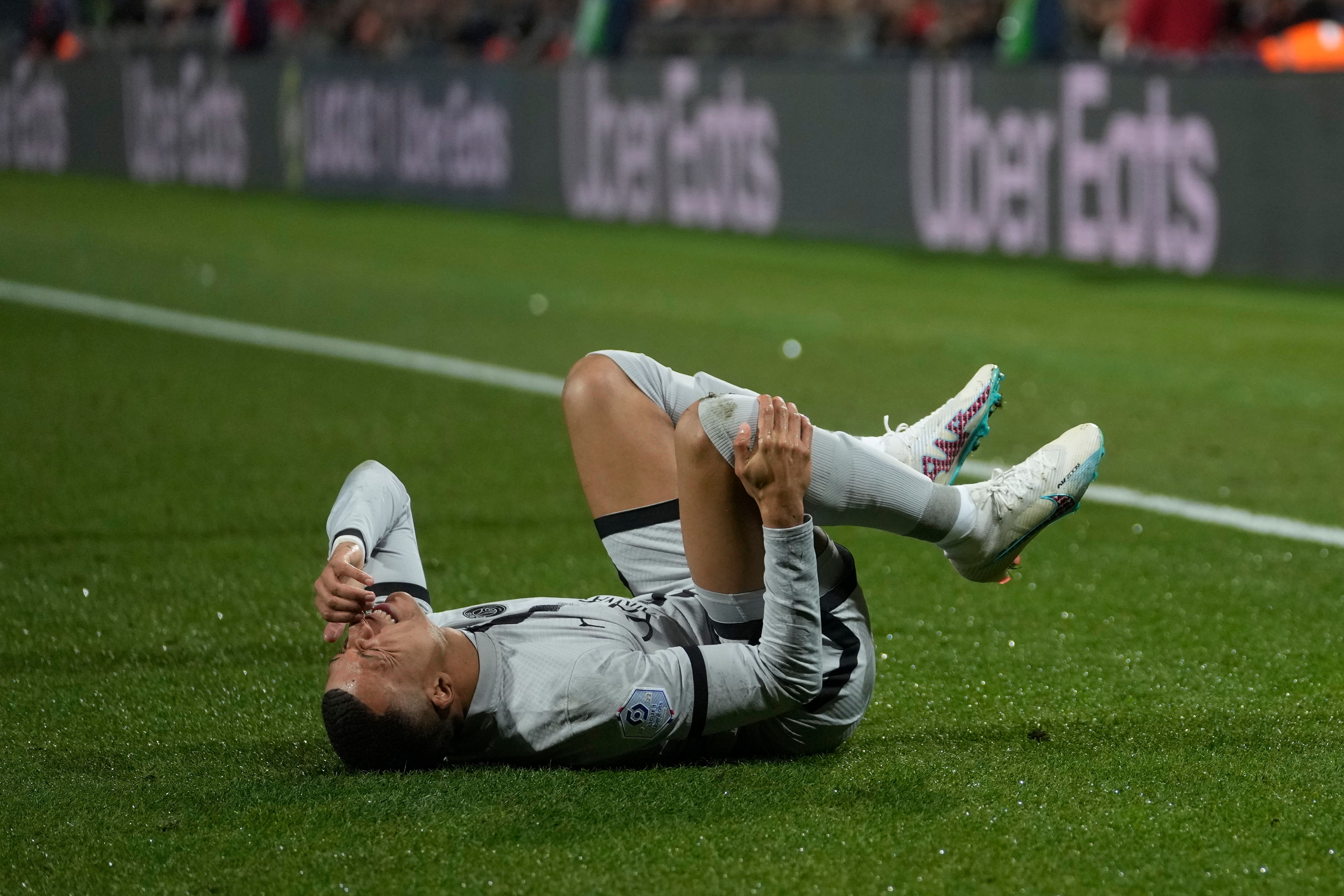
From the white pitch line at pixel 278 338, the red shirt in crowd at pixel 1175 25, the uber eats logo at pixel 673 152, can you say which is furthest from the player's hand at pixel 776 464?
the uber eats logo at pixel 673 152

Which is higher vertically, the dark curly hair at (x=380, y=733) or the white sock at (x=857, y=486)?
the white sock at (x=857, y=486)

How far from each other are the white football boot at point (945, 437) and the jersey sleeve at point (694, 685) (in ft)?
2.28

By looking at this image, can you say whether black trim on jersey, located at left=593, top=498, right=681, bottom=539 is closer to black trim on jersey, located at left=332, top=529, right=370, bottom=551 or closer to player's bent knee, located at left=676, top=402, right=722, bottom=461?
player's bent knee, located at left=676, top=402, right=722, bottom=461

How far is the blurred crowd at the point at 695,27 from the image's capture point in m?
A: 14.1

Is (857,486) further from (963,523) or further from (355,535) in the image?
(355,535)

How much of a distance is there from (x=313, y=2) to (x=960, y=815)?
2861 centimetres

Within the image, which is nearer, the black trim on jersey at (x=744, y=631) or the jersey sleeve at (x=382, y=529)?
the black trim on jersey at (x=744, y=631)

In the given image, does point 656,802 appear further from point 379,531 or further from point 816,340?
point 816,340

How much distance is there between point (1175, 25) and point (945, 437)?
10.8m

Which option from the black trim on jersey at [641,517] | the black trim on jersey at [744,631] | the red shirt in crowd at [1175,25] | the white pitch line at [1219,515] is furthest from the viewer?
the red shirt in crowd at [1175,25]

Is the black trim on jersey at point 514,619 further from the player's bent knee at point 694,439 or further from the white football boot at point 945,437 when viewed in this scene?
the white football boot at point 945,437

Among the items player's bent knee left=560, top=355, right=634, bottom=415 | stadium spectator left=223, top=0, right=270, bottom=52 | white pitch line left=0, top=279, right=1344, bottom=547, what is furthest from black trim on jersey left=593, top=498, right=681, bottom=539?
stadium spectator left=223, top=0, right=270, bottom=52

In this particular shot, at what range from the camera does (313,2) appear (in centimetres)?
3034

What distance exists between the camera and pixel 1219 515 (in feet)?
19.8
